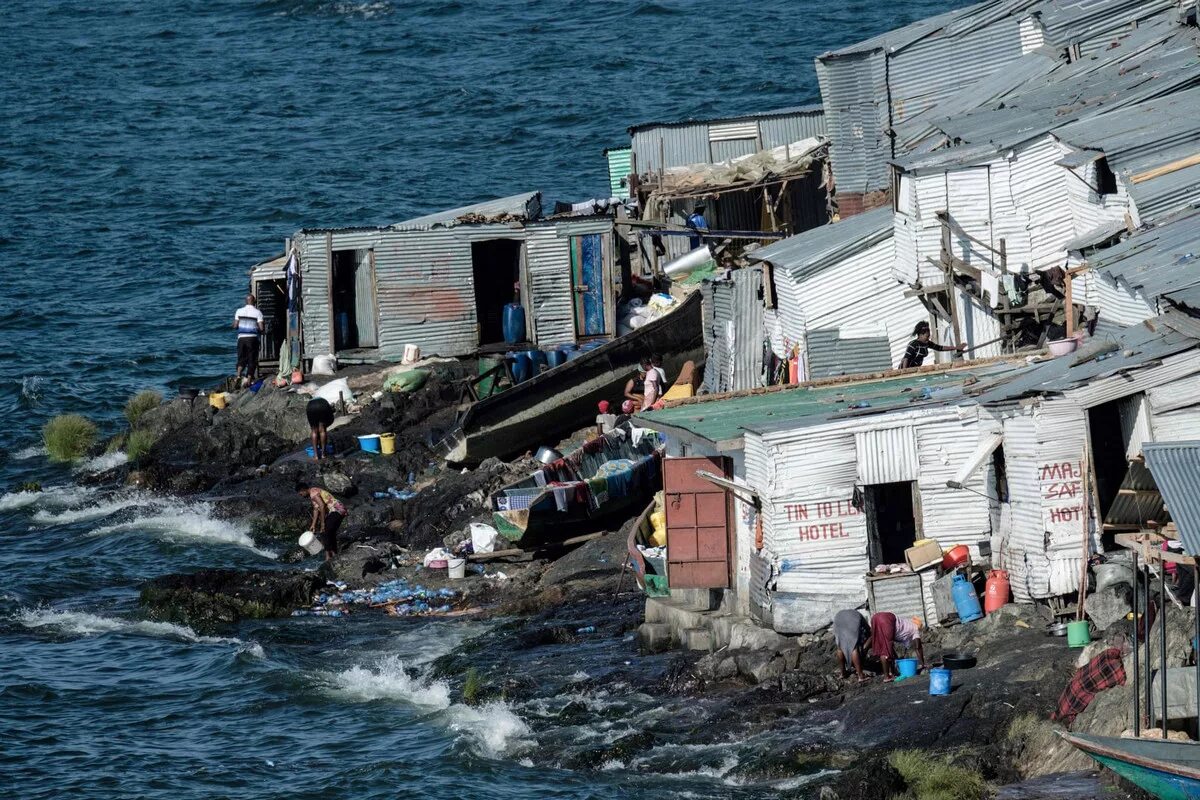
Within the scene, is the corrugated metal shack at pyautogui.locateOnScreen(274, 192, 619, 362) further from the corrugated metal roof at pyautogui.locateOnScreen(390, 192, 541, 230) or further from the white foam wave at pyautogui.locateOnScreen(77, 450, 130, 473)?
the white foam wave at pyautogui.locateOnScreen(77, 450, 130, 473)

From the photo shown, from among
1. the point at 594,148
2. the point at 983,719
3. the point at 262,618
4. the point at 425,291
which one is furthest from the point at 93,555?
the point at 594,148

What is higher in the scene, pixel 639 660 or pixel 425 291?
pixel 425 291

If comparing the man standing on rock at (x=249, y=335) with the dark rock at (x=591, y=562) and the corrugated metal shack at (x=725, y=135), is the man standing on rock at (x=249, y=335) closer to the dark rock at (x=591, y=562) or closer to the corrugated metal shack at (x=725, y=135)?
the corrugated metal shack at (x=725, y=135)

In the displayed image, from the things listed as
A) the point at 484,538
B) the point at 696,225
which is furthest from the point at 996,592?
the point at 696,225

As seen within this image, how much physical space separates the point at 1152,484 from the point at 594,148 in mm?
52867

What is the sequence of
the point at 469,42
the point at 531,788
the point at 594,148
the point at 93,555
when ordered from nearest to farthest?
the point at 531,788, the point at 93,555, the point at 594,148, the point at 469,42

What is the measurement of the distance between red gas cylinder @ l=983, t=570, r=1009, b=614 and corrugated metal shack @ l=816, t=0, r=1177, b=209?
12565 millimetres

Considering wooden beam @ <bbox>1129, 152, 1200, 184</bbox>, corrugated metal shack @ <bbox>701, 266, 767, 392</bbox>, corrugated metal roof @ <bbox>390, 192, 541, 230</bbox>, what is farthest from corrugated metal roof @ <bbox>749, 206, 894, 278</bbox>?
corrugated metal roof @ <bbox>390, 192, 541, 230</bbox>

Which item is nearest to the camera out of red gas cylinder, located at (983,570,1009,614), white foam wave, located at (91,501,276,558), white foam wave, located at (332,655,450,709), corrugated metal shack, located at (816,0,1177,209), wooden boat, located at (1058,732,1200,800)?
wooden boat, located at (1058,732,1200,800)

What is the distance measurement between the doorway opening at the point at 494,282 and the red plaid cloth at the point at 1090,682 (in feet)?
72.0

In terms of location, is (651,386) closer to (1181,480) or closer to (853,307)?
(853,307)

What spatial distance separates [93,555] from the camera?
3431cm

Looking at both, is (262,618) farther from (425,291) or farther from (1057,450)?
(1057,450)

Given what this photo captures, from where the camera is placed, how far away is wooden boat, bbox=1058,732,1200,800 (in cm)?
1683
